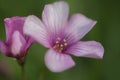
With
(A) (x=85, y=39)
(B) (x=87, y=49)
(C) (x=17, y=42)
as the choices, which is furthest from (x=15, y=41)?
(A) (x=85, y=39)

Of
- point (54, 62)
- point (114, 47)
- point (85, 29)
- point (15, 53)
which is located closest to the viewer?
point (54, 62)

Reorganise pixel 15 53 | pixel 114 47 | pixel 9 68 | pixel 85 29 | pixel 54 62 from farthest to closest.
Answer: pixel 114 47
pixel 9 68
pixel 85 29
pixel 15 53
pixel 54 62

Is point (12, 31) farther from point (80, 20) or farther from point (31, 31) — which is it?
point (80, 20)

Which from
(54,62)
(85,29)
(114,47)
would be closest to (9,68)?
(114,47)

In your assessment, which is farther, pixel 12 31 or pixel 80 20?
pixel 80 20

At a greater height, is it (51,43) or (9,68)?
(51,43)

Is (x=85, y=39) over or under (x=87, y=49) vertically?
under

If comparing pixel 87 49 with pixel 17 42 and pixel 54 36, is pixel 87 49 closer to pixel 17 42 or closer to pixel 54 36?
pixel 54 36

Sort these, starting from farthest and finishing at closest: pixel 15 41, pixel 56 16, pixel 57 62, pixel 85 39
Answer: pixel 85 39 < pixel 56 16 < pixel 15 41 < pixel 57 62
